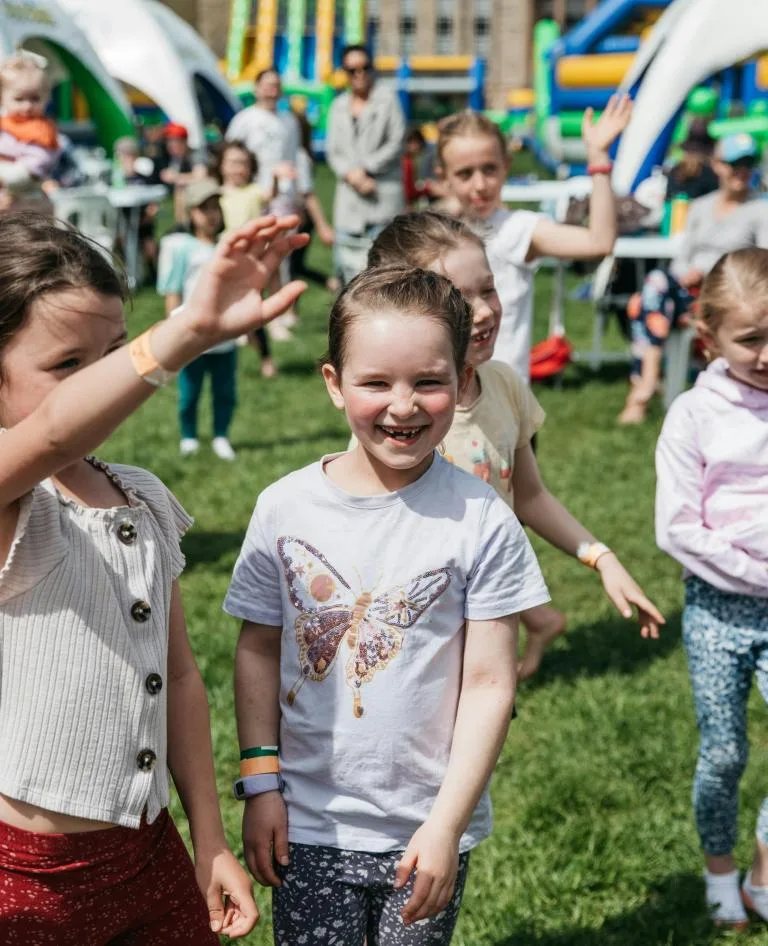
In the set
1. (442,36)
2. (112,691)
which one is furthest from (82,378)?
(442,36)

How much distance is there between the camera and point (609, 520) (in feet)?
19.8

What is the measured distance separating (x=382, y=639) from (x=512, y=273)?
227 cm

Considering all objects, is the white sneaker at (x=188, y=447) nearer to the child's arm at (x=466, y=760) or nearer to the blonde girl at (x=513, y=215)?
the blonde girl at (x=513, y=215)

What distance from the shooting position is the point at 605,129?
3.76 meters

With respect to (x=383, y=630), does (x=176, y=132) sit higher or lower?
higher

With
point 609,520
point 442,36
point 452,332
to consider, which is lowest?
point 609,520

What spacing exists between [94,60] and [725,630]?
14.3 m

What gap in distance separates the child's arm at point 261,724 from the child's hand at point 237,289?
2.71ft

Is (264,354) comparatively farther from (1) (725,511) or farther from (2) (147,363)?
(2) (147,363)

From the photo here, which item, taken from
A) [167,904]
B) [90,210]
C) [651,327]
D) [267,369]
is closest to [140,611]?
[167,904]

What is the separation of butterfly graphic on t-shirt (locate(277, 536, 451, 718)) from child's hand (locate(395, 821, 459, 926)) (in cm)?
22

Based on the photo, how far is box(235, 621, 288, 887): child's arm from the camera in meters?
2.01

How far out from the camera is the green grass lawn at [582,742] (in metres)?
3.06

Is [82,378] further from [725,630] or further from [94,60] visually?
[94,60]
